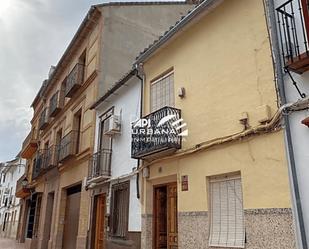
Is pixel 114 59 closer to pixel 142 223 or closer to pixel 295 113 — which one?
pixel 142 223

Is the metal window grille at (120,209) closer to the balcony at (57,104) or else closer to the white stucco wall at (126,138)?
the white stucco wall at (126,138)

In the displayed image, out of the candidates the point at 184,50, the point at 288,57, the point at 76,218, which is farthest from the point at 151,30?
the point at 288,57

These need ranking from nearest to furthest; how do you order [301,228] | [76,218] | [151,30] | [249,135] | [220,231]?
[301,228], [249,135], [220,231], [76,218], [151,30]

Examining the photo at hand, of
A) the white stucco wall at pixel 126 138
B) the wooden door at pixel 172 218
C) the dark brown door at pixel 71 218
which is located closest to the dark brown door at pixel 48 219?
the dark brown door at pixel 71 218

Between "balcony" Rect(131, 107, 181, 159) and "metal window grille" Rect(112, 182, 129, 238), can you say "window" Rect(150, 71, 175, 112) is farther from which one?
"metal window grille" Rect(112, 182, 129, 238)

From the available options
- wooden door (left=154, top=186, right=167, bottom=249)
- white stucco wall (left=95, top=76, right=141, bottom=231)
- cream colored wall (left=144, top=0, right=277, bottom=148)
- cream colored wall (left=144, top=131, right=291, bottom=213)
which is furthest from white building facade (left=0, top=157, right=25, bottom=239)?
cream colored wall (left=144, top=0, right=277, bottom=148)

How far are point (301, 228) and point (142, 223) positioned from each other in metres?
4.46

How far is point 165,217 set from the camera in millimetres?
7996

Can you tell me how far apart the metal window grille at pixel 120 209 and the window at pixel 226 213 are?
3523mm

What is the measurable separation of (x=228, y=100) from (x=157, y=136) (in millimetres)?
2089

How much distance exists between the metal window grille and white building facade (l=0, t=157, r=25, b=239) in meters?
24.9

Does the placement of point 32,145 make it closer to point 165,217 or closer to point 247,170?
point 165,217

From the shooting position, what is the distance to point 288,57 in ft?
16.0

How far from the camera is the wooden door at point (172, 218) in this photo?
7500 millimetres
